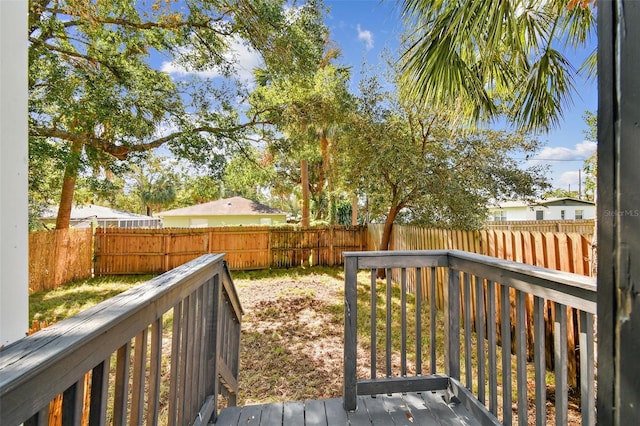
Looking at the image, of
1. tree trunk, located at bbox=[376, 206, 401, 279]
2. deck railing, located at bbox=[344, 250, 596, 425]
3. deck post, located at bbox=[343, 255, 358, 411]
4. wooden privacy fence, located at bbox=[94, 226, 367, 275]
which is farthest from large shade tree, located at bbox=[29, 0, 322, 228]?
deck railing, located at bbox=[344, 250, 596, 425]

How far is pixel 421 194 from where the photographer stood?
20.6 feet

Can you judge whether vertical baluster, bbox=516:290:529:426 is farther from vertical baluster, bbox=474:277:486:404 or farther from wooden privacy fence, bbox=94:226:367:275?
wooden privacy fence, bbox=94:226:367:275

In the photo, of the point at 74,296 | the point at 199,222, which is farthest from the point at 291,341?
the point at 199,222

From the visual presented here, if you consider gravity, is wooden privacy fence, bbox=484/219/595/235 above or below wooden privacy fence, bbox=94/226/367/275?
above

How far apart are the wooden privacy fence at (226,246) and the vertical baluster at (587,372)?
302 inches

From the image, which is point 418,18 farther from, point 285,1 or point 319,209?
point 319,209

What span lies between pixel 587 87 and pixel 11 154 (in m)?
4.70

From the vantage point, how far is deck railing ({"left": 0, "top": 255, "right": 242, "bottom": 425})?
0.54 metres

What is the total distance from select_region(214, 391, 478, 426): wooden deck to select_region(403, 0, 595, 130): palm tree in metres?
2.67

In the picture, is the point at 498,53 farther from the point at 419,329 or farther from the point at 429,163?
the point at 419,329

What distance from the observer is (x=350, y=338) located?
1999 mm

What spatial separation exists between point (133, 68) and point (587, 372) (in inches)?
279

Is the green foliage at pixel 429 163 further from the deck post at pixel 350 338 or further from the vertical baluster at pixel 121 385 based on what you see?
the vertical baluster at pixel 121 385

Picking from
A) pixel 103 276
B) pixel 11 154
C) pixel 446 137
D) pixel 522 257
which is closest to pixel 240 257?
pixel 103 276
